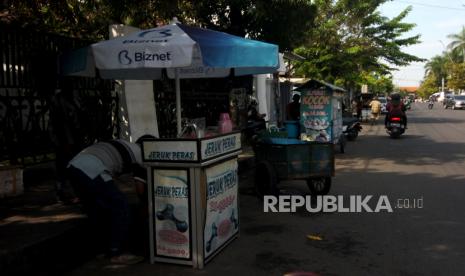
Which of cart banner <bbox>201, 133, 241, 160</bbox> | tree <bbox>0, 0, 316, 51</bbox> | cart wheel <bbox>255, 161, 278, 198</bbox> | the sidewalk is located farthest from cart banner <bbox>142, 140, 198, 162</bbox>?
tree <bbox>0, 0, 316, 51</bbox>

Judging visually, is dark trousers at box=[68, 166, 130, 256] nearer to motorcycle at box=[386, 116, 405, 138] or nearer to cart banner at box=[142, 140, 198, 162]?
cart banner at box=[142, 140, 198, 162]

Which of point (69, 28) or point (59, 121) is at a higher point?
point (69, 28)

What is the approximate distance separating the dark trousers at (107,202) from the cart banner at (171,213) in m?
0.33

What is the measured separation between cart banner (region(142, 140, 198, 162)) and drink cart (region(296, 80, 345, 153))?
838 cm

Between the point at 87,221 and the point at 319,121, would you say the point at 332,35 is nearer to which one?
the point at 319,121

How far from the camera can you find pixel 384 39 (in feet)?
100

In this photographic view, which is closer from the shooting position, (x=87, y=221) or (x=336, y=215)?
(x=87, y=221)

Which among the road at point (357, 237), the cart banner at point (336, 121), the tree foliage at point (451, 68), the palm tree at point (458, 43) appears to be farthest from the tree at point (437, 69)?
the road at point (357, 237)

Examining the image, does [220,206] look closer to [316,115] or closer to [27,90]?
[27,90]

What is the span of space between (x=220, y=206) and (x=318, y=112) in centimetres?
819

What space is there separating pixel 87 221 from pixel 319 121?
27.3 feet

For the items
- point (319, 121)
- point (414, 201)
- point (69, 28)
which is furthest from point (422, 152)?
point (69, 28)

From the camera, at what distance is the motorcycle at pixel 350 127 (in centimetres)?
1516

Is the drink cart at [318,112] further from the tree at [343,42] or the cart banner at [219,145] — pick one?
the tree at [343,42]
